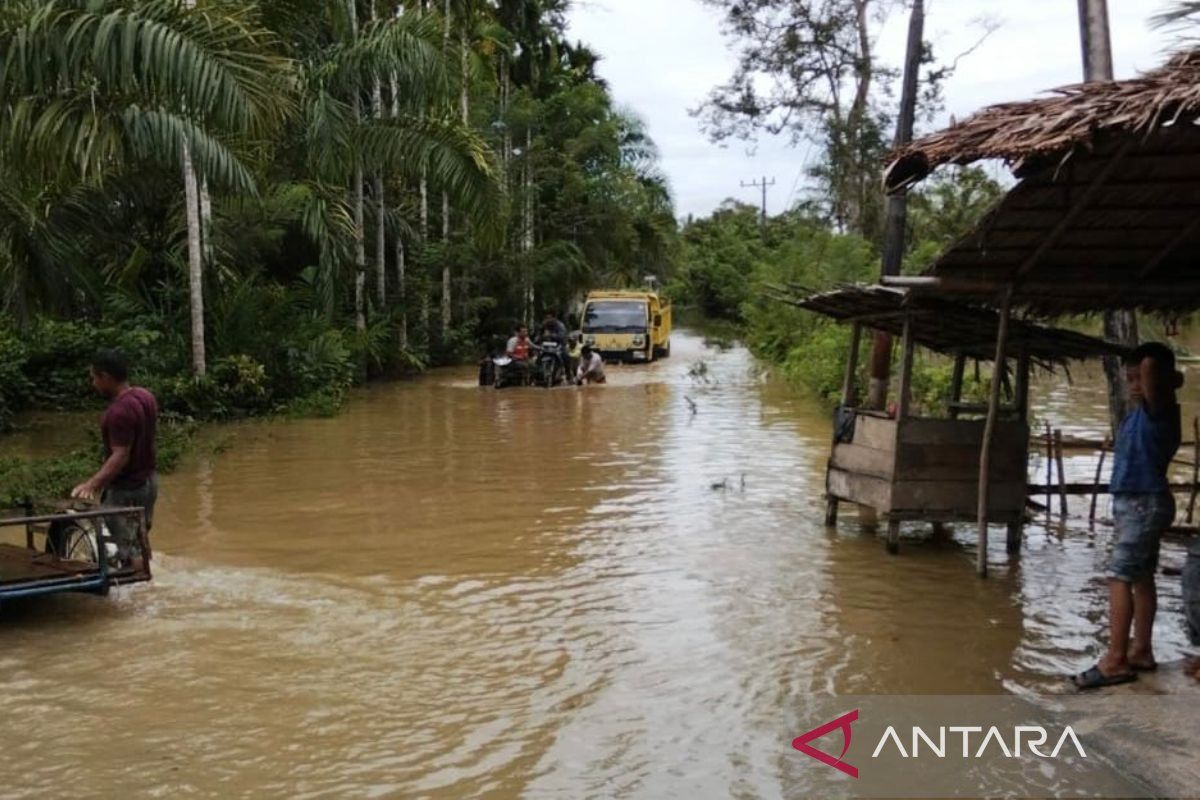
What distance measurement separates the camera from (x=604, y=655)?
6.09m

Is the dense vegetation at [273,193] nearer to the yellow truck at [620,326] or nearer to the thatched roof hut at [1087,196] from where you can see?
the yellow truck at [620,326]

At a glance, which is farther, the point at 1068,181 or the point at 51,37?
the point at 51,37

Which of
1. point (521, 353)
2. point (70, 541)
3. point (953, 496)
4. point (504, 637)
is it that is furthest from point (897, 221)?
point (521, 353)

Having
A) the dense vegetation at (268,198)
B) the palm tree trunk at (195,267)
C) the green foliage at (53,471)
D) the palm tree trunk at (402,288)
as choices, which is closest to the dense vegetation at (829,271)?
the dense vegetation at (268,198)

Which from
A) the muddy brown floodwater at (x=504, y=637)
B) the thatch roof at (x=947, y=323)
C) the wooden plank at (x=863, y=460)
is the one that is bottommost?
the muddy brown floodwater at (x=504, y=637)

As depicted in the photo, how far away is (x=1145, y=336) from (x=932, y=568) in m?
6.30

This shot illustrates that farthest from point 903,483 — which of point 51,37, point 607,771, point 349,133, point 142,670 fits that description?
point 349,133

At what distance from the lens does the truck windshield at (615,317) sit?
29.1 meters

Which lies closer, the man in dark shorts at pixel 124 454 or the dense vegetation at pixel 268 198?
the man in dark shorts at pixel 124 454

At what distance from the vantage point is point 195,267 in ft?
51.4

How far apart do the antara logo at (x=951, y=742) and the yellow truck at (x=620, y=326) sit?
78.5 ft

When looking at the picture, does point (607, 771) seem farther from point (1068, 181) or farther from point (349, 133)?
point (349, 133)

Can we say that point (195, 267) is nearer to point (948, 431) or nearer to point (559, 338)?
point (559, 338)

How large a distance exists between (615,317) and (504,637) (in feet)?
76.4
